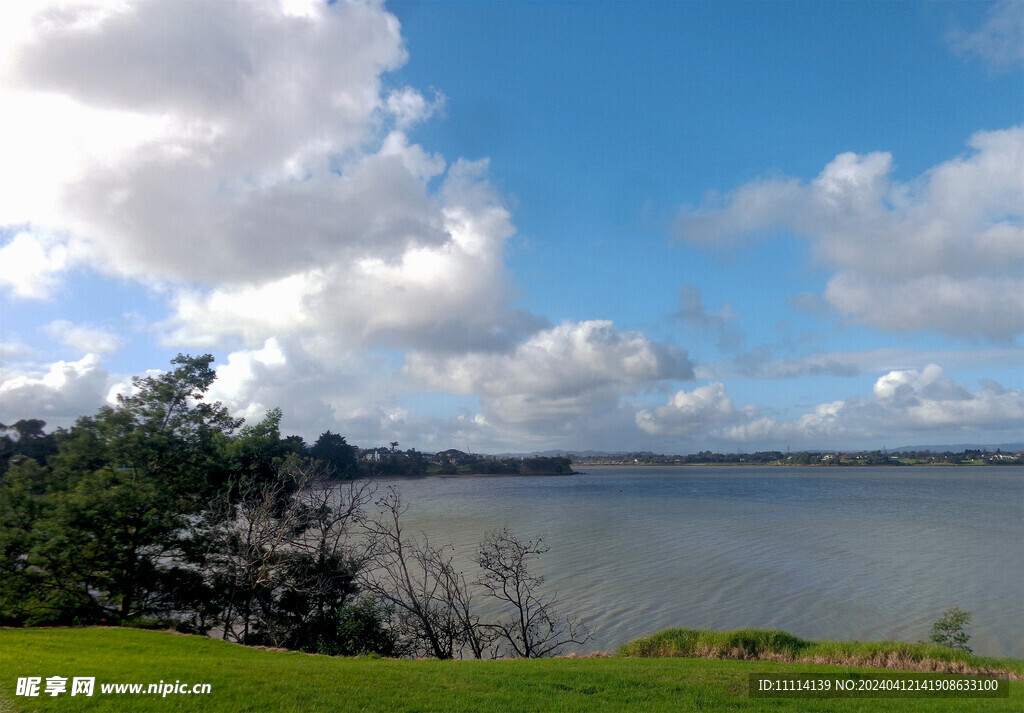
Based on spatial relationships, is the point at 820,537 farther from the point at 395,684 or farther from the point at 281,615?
the point at 395,684

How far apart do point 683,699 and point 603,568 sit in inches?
767

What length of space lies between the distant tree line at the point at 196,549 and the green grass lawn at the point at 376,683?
3683 millimetres

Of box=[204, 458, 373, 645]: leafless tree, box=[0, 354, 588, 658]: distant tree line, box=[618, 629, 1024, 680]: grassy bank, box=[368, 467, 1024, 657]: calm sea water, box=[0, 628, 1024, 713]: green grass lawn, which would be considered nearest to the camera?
box=[0, 628, 1024, 713]: green grass lawn

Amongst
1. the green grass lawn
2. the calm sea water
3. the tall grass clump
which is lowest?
the calm sea water

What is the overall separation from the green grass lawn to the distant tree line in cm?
368

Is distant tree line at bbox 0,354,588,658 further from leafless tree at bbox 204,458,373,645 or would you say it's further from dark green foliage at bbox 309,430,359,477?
dark green foliage at bbox 309,430,359,477

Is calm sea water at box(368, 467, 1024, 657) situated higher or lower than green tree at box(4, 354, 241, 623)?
lower

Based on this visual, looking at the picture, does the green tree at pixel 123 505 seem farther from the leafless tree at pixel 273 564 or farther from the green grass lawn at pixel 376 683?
the green grass lawn at pixel 376 683

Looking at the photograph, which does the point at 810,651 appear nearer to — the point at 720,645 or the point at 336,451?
the point at 720,645

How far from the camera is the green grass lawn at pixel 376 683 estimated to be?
8297 mm

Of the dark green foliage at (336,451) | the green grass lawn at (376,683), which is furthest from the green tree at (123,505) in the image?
the dark green foliage at (336,451)

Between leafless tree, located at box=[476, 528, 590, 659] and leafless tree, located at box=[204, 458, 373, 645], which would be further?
leafless tree, located at box=[476, 528, 590, 659]

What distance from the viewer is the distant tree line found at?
607 inches

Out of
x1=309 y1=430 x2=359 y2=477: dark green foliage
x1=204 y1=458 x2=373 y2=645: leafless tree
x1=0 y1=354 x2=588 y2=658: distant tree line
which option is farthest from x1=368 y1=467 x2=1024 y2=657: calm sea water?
x1=309 y1=430 x2=359 y2=477: dark green foliage
